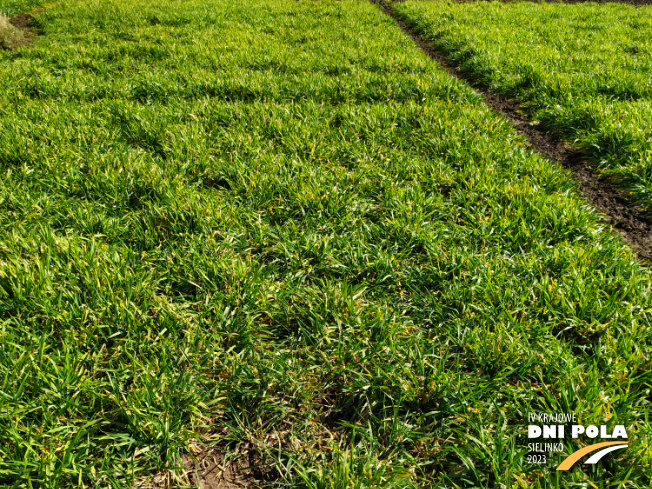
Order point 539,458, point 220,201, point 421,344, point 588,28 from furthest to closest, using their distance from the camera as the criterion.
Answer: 1. point 588,28
2. point 220,201
3. point 421,344
4. point 539,458

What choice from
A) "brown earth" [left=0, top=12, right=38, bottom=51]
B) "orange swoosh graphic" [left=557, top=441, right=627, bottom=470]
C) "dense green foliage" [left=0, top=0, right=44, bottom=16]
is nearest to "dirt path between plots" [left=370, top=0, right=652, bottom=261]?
"orange swoosh graphic" [left=557, top=441, right=627, bottom=470]

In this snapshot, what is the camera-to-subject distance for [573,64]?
626 centimetres

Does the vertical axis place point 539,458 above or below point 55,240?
below

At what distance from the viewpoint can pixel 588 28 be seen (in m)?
8.89

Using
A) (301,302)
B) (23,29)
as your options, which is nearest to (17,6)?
(23,29)

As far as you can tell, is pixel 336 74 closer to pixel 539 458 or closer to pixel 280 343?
pixel 280 343

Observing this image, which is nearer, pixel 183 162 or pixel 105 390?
pixel 105 390

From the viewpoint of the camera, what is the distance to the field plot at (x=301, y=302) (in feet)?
5.26

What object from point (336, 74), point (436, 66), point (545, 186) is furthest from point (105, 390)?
point (436, 66)

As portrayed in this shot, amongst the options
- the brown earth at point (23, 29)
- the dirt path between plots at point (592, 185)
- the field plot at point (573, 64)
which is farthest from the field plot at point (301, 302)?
the brown earth at point (23, 29)

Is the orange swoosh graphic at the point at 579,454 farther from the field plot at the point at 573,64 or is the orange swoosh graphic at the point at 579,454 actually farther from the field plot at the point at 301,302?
the field plot at the point at 573,64

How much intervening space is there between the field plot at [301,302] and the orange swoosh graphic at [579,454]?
5 cm

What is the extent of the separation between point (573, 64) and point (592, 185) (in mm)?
3975

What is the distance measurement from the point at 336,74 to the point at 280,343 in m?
5.28
